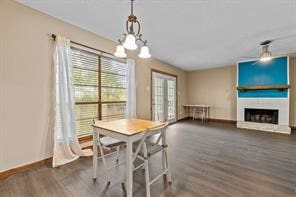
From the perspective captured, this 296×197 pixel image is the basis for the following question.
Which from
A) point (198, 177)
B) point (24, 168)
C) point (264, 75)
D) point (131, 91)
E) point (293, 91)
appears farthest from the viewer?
point (264, 75)

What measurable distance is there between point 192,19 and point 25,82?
10.1 feet

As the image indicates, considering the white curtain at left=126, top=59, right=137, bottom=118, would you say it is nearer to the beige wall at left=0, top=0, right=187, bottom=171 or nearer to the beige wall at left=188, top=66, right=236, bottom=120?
the beige wall at left=0, top=0, right=187, bottom=171

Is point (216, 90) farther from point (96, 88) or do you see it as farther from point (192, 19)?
point (96, 88)

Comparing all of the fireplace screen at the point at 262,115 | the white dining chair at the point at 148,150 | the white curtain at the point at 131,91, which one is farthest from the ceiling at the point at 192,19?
the fireplace screen at the point at 262,115

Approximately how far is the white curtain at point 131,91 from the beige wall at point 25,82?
166 centimetres

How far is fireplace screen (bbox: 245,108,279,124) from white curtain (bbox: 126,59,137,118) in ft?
14.5

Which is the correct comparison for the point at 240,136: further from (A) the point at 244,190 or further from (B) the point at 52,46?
(B) the point at 52,46

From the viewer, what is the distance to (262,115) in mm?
5305

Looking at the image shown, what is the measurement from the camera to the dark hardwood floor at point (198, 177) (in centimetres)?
186

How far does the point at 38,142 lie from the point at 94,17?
2452 mm

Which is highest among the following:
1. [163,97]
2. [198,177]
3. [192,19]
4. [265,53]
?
[192,19]

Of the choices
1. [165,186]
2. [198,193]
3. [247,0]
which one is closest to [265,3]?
[247,0]

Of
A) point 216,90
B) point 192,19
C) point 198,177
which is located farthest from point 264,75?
point 198,177

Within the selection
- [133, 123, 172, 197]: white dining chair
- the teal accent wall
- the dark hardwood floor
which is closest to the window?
the dark hardwood floor
